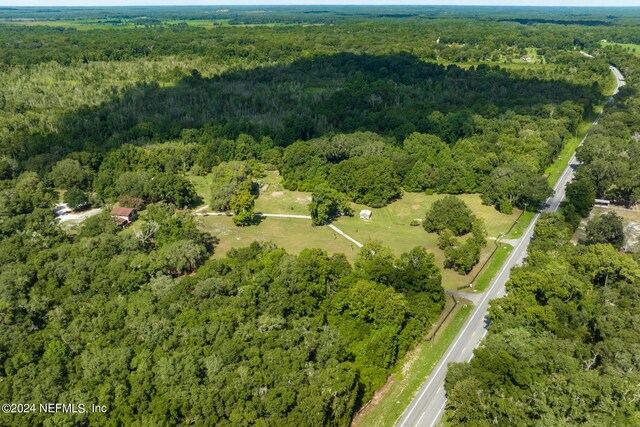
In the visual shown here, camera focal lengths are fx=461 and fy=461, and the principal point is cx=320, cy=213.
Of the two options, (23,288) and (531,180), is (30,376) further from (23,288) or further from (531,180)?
(531,180)

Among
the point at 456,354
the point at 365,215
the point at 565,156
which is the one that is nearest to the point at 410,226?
the point at 365,215

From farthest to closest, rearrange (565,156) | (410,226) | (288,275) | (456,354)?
(565,156) < (410,226) < (288,275) < (456,354)

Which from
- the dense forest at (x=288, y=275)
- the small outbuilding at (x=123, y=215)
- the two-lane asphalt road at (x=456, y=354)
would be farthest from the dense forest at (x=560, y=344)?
the small outbuilding at (x=123, y=215)

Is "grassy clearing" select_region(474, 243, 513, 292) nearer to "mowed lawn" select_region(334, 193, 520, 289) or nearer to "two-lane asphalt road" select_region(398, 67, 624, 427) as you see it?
"two-lane asphalt road" select_region(398, 67, 624, 427)

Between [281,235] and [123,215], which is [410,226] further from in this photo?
[123,215]

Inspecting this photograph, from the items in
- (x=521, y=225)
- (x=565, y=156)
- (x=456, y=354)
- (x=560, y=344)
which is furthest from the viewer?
(x=565, y=156)

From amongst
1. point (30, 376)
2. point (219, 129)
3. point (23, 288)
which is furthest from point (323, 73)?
point (30, 376)

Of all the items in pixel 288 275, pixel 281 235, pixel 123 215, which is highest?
pixel 288 275
